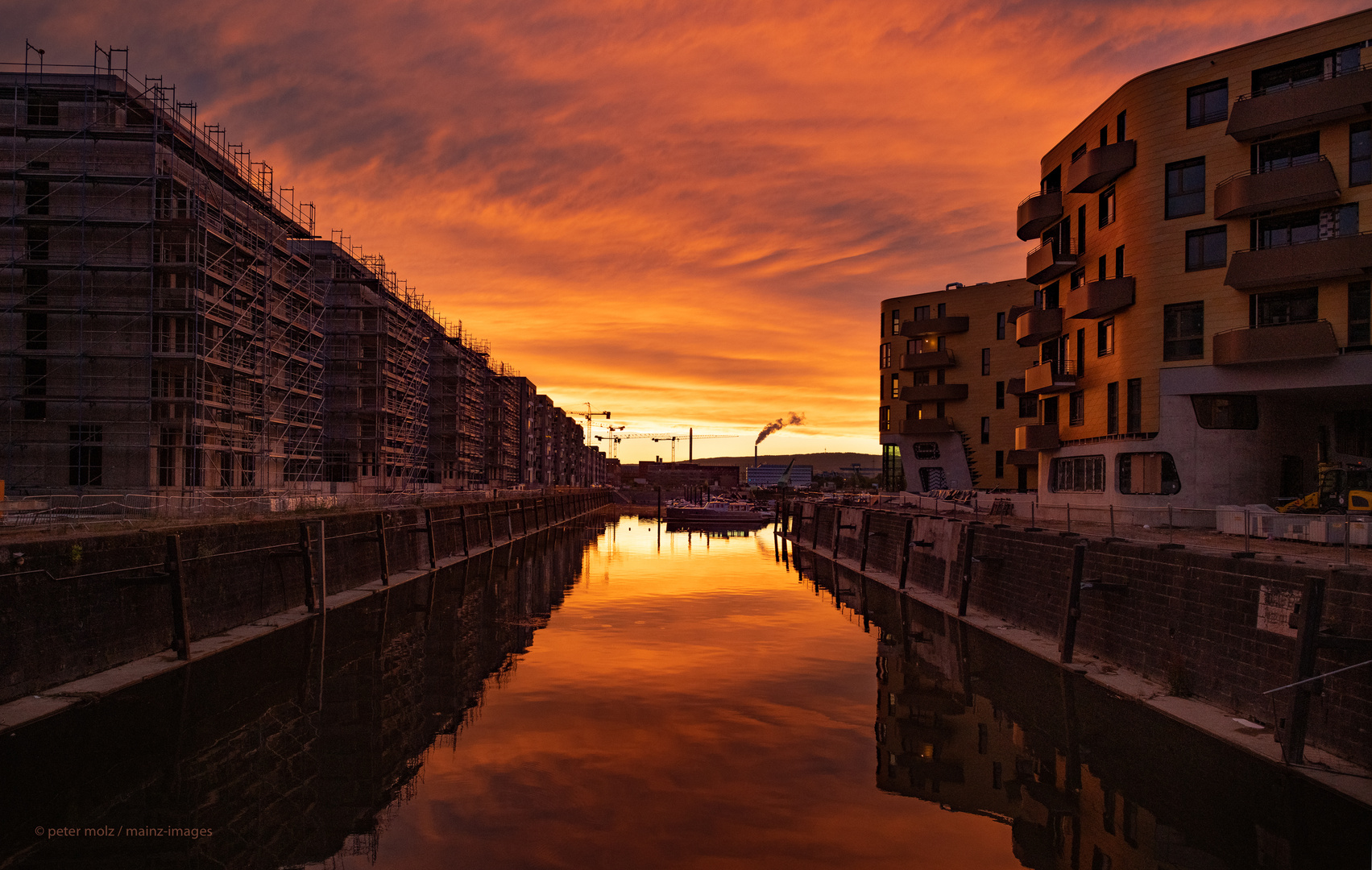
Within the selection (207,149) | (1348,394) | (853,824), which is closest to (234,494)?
(207,149)

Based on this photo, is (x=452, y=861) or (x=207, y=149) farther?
(x=207, y=149)

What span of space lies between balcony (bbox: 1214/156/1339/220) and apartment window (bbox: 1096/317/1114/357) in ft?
23.8

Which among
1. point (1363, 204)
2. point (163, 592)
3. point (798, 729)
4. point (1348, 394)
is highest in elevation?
point (1363, 204)

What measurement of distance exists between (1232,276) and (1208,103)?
8.01 m

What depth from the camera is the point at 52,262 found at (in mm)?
40938

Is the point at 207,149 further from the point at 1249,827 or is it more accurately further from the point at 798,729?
the point at 1249,827

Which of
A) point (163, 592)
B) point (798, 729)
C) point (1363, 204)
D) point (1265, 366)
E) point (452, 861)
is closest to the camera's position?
point (452, 861)

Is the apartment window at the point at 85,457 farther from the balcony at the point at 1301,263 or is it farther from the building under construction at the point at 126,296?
the balcony at the point at 1301,263

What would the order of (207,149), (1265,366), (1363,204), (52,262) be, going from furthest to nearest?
1. (207,149)
2. (52,262)
3. (1265,366)
4. (1363,204)

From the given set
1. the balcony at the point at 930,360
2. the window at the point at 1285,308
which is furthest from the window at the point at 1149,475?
the balcony at the point at 930,360

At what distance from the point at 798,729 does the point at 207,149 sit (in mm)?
46810

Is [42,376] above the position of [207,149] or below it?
below

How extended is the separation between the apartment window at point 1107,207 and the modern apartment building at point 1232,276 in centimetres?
12

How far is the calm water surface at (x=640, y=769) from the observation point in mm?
11680
